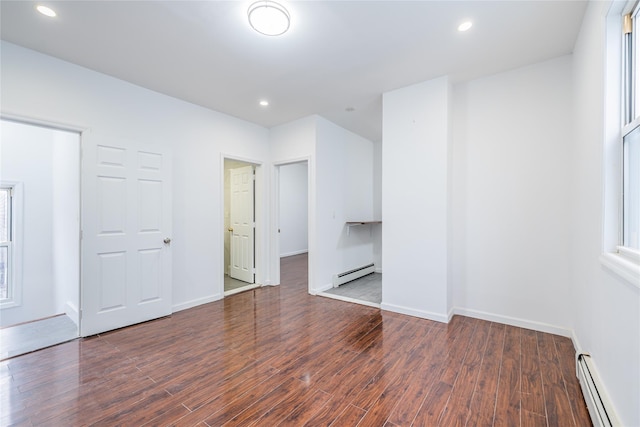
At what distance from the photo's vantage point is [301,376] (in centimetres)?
214

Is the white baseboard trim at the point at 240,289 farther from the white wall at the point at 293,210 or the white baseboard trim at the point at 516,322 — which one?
the white wall at the point at 293,210

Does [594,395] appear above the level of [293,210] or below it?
below

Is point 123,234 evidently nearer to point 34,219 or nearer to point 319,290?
point 34,219

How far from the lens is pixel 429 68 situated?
2967 mm

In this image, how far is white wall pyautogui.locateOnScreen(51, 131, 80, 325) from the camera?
3.21 m

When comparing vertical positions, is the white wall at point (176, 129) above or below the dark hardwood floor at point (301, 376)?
above

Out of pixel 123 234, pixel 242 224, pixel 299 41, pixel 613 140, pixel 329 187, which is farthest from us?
pixel 242 224

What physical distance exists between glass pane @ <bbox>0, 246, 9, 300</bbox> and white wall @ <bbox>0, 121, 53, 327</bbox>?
192mm

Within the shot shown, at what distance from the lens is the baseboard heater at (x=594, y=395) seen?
1.42m

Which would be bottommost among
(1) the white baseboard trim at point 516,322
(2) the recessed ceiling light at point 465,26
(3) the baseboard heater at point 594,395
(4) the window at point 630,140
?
(1) the white baseboard trim at point 516,322

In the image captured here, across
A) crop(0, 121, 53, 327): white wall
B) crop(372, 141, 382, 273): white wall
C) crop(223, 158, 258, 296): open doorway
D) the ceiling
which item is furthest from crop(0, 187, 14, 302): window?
crop(372, 141, 382, 273): white wall

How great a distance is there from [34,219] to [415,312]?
5636 mm

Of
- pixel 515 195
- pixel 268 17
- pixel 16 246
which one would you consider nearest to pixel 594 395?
pixel 515 195

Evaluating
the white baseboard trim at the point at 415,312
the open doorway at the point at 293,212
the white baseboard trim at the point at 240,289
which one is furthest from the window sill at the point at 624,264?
the open doorway at the point at 293,212
